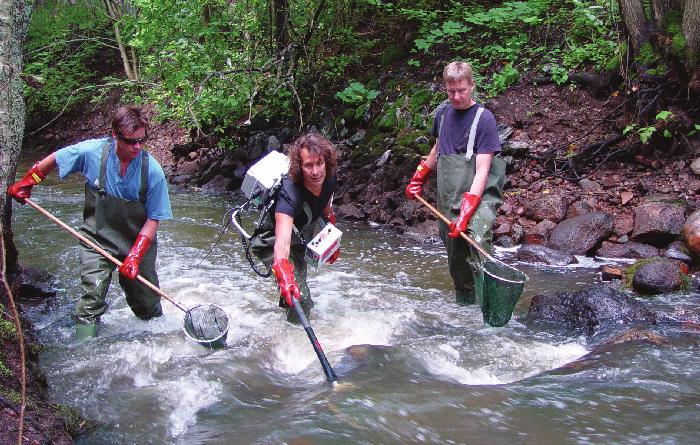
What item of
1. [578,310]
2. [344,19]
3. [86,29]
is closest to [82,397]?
[578,310]

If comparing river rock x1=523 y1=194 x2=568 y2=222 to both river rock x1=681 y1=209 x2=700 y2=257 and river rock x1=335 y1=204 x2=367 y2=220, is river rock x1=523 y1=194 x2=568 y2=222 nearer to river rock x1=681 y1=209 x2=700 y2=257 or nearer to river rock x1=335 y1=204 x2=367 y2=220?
river rock x1=681 y1=209 x2=700 y2=257

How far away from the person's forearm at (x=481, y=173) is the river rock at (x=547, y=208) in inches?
142

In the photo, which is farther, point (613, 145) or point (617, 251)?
point (613, 145)

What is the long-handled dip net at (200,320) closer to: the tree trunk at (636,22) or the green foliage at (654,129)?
the green foliage at (654,129)

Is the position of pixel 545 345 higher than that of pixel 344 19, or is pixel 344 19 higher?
pixel 344 19

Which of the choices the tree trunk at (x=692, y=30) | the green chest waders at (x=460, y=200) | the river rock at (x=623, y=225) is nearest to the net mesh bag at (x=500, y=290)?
the green chest waders at (x=460, y=200)

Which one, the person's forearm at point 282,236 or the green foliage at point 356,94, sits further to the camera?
the green foliage at point 356,94

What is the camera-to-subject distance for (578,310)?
18.4 ft

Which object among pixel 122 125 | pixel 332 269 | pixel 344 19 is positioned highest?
pixel 344 19

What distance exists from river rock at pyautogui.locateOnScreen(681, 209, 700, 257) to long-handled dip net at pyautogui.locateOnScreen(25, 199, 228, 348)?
16.6ft

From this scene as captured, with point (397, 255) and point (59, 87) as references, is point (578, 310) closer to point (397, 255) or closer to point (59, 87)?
point (397, 255)

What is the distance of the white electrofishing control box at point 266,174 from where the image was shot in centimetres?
491

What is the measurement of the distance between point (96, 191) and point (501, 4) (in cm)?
1017

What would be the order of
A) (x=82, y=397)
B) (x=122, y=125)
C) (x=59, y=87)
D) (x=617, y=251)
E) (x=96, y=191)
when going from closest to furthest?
1. (x=82, y=397)
2. (x=122, y=125)
3. (x=96, y=191)
4. (x=617, y=251)
5. (x=59, y=87)
